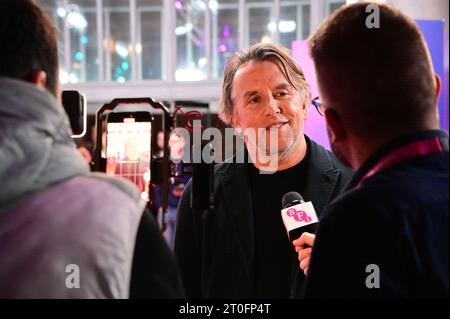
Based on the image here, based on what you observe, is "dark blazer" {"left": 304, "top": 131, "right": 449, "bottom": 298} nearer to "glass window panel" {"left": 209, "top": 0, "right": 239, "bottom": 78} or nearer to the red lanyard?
the red lanyard

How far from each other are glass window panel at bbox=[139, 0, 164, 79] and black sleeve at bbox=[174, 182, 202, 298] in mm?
3615

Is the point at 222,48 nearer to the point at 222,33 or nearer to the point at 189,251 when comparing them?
the point at 222,33

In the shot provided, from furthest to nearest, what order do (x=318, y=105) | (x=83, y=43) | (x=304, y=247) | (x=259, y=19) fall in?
(x=83, y=43) < (x=259, y=19) < (x=318, y=105) < (x=304, y=247)

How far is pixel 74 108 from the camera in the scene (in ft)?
4.53

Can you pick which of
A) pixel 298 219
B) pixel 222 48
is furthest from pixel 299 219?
pixel 222 48

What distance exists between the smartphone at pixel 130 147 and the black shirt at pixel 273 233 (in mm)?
326

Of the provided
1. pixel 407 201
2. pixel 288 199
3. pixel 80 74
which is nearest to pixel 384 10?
pixel 407 201

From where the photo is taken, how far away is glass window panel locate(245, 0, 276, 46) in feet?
16.1

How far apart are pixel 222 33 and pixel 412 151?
444 centimetres

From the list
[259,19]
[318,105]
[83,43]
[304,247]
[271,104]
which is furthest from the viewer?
[83,43]

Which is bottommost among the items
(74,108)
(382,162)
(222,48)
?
(382,162)

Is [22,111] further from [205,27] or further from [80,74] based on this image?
[80,74]

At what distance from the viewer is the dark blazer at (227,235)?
4.92 ft

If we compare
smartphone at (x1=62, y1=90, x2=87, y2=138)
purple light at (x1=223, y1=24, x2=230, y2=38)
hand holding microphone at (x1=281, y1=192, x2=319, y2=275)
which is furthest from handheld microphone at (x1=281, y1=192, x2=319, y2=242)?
purple light at (x1=223, y1=24, x2=230, y2=38)
